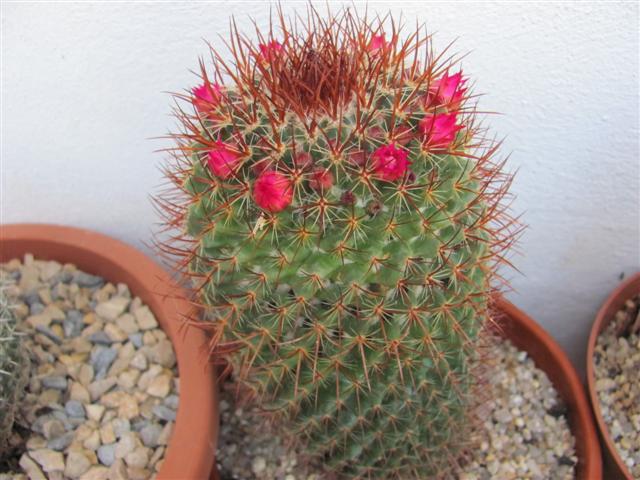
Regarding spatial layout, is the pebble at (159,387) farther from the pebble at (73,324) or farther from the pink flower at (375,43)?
the pink flower at (375,43)

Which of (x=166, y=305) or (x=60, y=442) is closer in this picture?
(x=60, y=442)

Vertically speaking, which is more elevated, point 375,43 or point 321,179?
point 375,43

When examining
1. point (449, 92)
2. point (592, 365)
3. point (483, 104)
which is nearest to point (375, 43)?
point (449, 92)

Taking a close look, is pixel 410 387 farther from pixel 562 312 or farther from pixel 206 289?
pixel 562 312

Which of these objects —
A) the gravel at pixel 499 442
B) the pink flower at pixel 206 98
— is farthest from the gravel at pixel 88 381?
the pink flower at pixel 206 98

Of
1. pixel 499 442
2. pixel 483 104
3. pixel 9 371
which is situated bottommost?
pixel 499 442

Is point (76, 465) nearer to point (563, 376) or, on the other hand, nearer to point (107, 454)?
point (107, 454)

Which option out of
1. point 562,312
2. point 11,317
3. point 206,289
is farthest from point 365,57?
point 562,312
